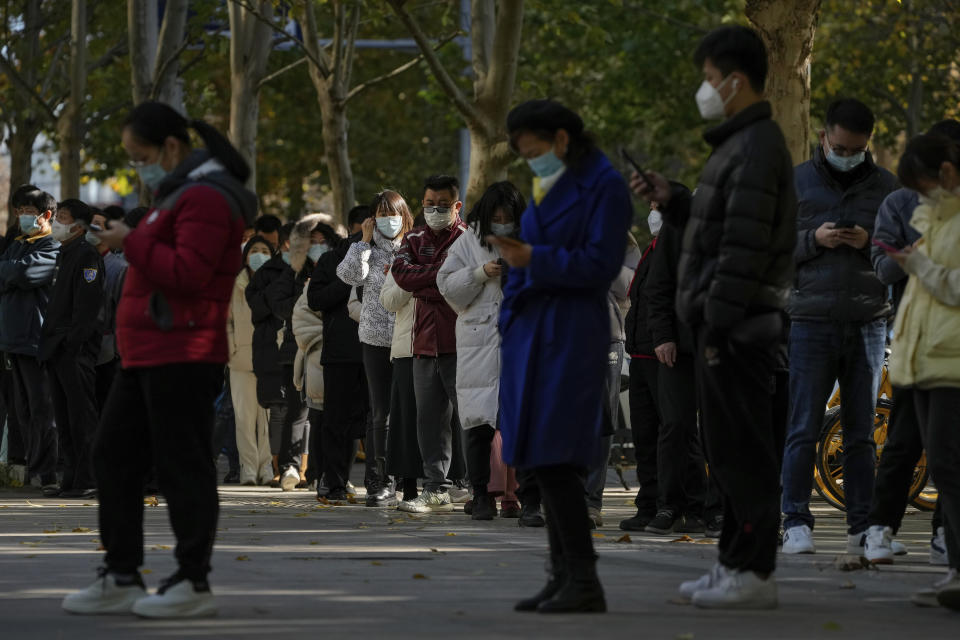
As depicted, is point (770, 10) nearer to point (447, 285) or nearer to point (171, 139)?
point (447, 285)

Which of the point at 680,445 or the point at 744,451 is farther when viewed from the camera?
the point at 680,445

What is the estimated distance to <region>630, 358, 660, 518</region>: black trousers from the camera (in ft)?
37.9

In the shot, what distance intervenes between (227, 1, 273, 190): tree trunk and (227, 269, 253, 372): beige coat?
7612 millimetres

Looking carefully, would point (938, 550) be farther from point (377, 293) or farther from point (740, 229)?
point (377, 293)

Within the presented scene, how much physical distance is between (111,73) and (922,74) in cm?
1562

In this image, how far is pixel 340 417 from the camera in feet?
45.5

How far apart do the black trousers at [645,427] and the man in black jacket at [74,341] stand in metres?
4.65

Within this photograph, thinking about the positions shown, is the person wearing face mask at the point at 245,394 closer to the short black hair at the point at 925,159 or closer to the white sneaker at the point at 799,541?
the white sneaker at the point at 799,541

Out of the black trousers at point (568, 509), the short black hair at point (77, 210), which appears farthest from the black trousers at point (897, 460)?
the short black hair at point (77, 210)

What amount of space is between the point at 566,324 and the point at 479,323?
4.71 meters

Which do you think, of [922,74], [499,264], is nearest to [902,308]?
[499,264]

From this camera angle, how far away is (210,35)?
25344 millimetres

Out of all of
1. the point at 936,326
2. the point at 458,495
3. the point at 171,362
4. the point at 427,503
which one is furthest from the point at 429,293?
the point at 171,362

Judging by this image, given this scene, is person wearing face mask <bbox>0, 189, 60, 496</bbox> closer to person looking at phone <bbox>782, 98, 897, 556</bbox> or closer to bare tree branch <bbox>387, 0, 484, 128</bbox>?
bare tree branch <bbox>387, 0, 484, 128</bbox>
